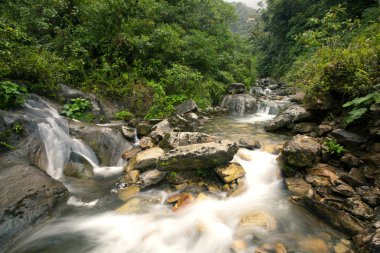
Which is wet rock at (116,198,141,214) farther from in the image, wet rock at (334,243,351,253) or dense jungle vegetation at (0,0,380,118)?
dense jungle vegetation at (0,0,380,118)

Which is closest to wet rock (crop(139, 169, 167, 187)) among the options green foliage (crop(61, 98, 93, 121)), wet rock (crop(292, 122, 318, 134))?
green foliage (crop(61, 98, 93, 121))

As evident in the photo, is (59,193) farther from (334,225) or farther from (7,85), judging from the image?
(334,225)

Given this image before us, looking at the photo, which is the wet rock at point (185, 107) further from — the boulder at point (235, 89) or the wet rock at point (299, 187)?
the wet rock at point (299, 187)

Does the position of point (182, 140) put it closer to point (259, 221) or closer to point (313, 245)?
point (259, 221)

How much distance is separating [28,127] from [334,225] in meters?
6.54

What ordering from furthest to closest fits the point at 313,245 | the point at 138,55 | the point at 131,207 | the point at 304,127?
the point at 138,55 < the point at 304,127 < the point at 131,207 < the point at 313,245

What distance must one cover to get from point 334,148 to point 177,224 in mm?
3862

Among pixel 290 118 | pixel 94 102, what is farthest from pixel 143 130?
pixel 290 118

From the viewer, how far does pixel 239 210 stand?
161 inches

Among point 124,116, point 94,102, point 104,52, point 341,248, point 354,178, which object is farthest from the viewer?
point 104,52

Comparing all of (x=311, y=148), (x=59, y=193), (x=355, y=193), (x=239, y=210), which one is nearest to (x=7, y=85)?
(x=59, y=193)

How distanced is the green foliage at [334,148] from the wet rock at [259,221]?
2258mm

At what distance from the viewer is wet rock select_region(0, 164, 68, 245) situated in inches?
127

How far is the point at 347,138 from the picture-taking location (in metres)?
4.89
